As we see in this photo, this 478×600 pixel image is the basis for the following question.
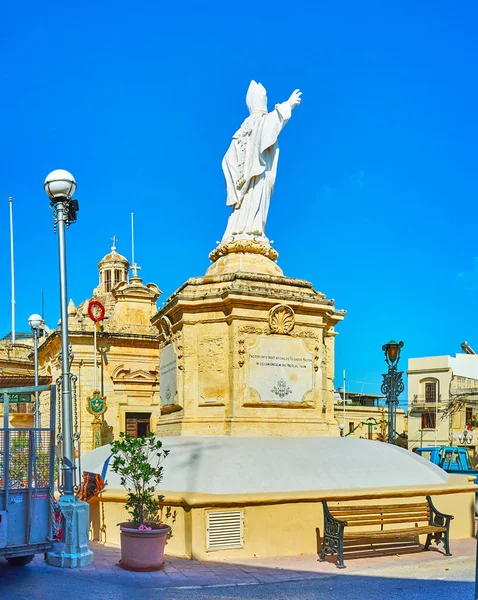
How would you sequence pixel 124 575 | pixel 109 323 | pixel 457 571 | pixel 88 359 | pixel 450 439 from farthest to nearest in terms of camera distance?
pixel 450 439, pixel 109 323, pixel 88 359, pixel 457 571, pixel 124 575

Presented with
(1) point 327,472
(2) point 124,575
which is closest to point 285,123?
(1) point 327,472

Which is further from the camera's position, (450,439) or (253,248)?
(450,439)

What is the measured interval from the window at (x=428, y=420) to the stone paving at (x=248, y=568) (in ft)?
150

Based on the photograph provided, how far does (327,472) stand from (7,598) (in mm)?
5246

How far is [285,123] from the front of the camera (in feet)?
45.1

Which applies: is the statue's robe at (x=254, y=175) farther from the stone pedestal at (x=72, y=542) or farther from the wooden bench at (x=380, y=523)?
the stone pedestal at (x=72, y=542)

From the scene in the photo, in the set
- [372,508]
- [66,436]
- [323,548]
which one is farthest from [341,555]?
[66,436]

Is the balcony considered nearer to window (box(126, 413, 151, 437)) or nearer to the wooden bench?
window (box(126, 413, 151, 437))

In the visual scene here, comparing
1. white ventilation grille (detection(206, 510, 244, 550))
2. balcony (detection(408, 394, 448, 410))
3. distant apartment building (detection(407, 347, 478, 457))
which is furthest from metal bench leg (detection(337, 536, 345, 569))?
balcony (detection(408, 394, 448, 410))

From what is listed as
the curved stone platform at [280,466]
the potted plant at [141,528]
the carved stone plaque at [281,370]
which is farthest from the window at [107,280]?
the potted plant at [141,528]

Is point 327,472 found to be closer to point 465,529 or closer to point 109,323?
point 465,529

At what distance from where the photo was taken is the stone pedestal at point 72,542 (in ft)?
26.5

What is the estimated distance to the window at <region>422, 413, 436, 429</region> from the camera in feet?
178

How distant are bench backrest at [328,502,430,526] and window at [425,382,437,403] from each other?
4576 centimetres
